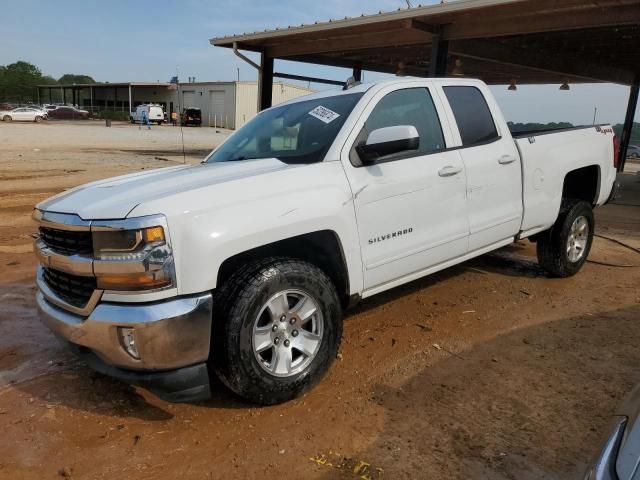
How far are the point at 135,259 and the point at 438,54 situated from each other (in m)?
9.82

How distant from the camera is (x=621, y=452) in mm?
1513

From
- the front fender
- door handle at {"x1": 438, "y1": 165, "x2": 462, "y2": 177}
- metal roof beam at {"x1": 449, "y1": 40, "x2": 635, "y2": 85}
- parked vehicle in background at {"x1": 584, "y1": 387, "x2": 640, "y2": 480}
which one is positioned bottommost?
parked vehicle in background at {"x1": 584, "y1": 387, "x2": 640, "y2": 480}

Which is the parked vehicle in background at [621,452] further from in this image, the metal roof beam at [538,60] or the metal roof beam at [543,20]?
the metal roof beam at [538,60]

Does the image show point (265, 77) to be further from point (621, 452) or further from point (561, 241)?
point (621, 452)

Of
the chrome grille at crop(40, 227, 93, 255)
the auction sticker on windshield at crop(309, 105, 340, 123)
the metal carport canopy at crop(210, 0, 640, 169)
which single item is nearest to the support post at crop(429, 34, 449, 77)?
the metal carport canopy at crop(210, 0, 640, 169)

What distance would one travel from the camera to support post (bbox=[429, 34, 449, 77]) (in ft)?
35.8

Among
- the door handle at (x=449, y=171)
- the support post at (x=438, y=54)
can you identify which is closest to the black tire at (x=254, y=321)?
the door handle at (x=449, y=171)

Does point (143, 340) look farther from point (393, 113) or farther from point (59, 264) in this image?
point (393, 113)

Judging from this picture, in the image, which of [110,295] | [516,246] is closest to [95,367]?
[110,295]

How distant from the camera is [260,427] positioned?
298 centimetres

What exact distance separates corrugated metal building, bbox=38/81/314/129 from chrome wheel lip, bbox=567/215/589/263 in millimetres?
43494

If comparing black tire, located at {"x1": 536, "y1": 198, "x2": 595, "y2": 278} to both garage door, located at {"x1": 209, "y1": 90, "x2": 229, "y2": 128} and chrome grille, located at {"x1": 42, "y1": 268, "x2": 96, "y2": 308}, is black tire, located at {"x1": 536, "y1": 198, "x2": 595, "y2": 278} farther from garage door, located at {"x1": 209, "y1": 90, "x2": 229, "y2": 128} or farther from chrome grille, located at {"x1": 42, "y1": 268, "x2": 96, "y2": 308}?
garage door, located at {"x1": 209, "y1": 90, "x2": 229, "y2": 128}

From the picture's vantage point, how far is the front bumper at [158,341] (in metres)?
2.62

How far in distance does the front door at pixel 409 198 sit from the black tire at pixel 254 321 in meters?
0.49
